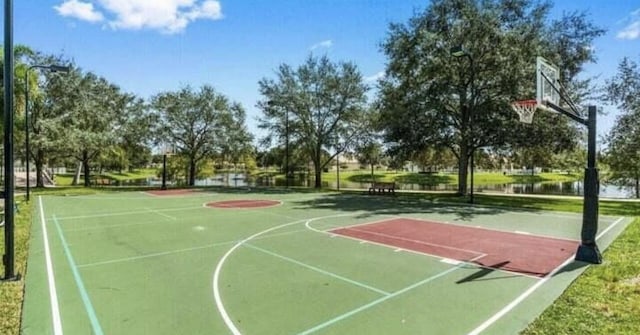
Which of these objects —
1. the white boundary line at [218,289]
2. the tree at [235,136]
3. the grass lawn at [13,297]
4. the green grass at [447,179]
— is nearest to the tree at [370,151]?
the tree at [235,136]

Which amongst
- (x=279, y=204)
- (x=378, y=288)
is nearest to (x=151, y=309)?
(x=378, y=288)

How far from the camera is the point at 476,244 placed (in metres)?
9.71

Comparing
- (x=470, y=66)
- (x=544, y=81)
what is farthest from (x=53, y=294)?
(x=470, y=66)

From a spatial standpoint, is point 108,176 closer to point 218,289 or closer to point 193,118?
point 193,118

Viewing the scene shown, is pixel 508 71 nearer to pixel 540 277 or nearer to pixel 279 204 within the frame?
pixel 279 204

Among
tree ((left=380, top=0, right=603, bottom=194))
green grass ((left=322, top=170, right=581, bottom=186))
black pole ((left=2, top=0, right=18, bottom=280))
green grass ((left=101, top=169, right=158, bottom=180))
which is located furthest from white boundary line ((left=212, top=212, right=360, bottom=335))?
green grass ((left=101, top=169, right=158, bottom=180))

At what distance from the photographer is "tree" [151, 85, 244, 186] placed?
113ft

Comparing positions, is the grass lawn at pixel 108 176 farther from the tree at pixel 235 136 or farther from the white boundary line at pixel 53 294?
the white boundary line at pixel 53 294

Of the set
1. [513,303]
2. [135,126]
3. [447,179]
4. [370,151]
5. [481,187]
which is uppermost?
[135,126]

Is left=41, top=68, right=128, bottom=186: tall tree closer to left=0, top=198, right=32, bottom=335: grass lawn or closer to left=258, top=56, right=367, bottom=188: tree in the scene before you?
left=258, top=56, right=367, bottom=188: tree

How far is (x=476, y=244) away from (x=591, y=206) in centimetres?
262

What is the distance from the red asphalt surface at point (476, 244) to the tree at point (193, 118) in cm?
2538

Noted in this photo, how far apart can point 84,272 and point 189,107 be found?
2886cm

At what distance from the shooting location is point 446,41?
21188 mm
